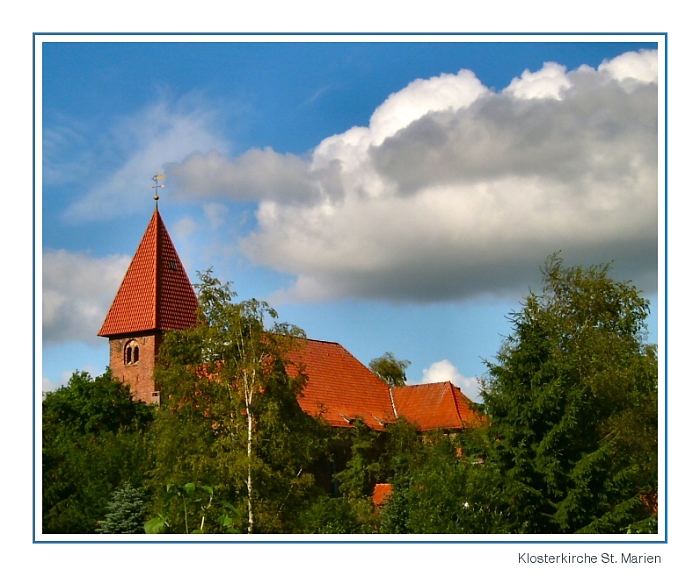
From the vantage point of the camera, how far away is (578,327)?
100ft

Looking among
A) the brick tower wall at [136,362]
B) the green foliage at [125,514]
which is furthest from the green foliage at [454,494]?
the brick tower wall at [136,362]

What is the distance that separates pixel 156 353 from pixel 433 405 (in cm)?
1207

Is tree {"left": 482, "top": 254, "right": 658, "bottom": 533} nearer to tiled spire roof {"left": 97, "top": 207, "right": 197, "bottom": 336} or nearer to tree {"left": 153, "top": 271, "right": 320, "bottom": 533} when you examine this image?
tree {"left": 153, "top": 271, "right": 320, "bottom": 533}

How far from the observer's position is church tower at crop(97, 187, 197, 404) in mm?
42406

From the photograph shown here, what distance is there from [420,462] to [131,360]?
17.1 metres

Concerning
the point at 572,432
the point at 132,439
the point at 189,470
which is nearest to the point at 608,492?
the point at 572,432

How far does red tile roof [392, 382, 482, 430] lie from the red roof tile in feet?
2.21

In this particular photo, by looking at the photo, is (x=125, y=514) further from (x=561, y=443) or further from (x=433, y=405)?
(x=433, y=405)

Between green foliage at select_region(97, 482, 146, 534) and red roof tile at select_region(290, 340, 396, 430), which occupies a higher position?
red roof tile at select_region(290, 340, 396, 430)

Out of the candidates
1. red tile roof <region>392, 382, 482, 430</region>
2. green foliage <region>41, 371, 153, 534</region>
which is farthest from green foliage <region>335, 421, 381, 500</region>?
green foliage <region>41, 371, 153, 534</region>

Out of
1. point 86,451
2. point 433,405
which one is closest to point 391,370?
point 433,405

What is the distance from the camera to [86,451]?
29.2 m
